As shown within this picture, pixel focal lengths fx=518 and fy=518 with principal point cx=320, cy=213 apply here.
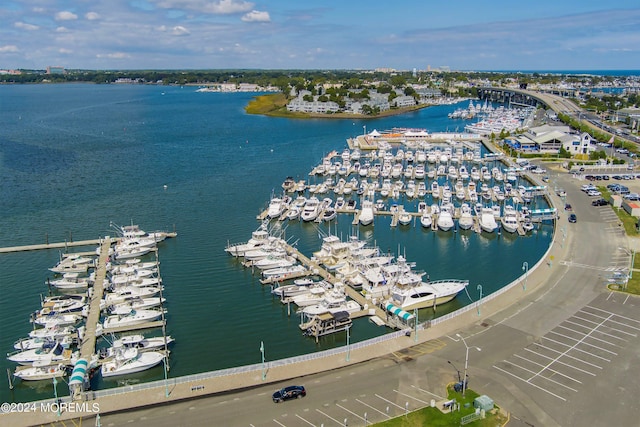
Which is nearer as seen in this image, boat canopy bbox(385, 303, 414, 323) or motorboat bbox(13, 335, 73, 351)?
motorboat bbox(13, 335, 73, 351)

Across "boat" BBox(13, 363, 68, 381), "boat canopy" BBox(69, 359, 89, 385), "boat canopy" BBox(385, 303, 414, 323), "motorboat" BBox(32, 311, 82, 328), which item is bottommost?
"boat" BBox(13, 363, 68, 381)

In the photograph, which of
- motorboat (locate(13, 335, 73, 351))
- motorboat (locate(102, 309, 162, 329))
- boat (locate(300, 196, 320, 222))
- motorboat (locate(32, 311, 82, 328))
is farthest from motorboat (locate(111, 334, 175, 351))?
boat (locate(300, 196, 320, 222))

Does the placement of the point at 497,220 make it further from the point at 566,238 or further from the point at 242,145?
the point at 242,145

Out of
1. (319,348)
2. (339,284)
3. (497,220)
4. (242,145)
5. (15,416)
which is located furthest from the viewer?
(242,145)

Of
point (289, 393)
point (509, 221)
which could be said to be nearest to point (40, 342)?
point (289, 393)

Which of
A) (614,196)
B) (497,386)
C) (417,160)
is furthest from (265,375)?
(417,160)

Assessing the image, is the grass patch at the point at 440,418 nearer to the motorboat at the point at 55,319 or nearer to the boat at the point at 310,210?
the motorboat at the point at 55,319

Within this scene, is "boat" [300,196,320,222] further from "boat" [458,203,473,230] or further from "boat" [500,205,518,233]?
"boat" [500,205,518,233]
